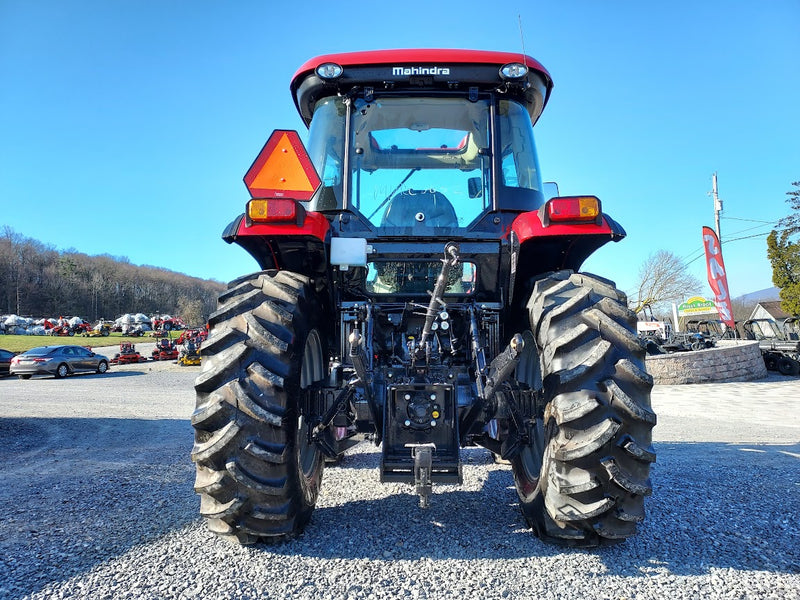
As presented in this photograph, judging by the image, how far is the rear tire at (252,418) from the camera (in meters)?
2.38

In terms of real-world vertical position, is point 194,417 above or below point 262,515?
above

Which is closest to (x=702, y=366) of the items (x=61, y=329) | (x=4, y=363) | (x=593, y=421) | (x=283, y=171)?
(x=593, y=421)

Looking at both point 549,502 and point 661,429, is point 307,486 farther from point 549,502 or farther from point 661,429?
point 661,429

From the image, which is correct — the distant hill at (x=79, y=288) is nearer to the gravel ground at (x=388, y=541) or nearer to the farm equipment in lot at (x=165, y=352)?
the farm equipment in lot at (x=165, y=352)

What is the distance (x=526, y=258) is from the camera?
3.10m

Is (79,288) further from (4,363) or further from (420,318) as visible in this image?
(420,318)

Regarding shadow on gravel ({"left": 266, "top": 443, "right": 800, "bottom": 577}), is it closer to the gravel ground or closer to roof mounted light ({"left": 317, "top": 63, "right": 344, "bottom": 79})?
the gravel ground

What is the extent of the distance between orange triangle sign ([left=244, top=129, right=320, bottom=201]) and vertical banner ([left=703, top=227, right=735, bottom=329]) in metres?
21.9

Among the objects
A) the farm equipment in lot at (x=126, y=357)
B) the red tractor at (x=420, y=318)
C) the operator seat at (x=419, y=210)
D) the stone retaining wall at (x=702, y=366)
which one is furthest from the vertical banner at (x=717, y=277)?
the farm equipment in lot at (x=126, y=357)

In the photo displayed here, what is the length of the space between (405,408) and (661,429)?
6.39 metres

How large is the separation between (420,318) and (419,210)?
74cm

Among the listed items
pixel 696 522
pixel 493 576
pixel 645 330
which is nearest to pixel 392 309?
pixel 493 576

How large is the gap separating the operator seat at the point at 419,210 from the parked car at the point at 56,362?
22.6m

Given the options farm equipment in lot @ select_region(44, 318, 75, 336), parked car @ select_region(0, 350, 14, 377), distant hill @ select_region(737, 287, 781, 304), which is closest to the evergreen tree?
distant hill @ select_region(737, 287, 781, 304)
